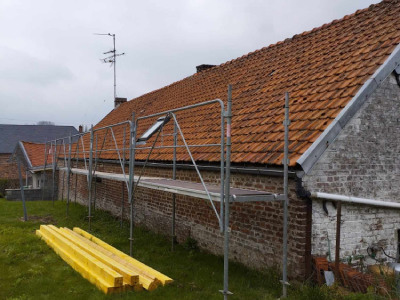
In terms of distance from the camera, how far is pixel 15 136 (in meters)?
41.4

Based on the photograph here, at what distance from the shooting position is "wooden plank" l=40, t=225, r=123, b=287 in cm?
566

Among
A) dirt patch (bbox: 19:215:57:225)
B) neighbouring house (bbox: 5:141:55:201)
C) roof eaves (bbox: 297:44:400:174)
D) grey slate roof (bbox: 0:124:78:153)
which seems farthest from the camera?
grey slate roof (bbox: 0:124:78:153)

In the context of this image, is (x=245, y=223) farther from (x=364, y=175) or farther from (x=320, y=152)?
(x=364, y=175)

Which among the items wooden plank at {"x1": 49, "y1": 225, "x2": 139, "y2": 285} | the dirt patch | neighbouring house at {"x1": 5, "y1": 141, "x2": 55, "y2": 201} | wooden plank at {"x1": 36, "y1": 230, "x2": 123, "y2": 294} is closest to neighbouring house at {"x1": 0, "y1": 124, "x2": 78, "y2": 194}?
neighbouring house at {"x1": 5, "y1": 141, "x2": 55, "y2": 201}

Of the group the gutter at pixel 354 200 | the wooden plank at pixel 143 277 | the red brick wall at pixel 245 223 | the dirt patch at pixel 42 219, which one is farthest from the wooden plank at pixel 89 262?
the dirt patch at pixel 42 219

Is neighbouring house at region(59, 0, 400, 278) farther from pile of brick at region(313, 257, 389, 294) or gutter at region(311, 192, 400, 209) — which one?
pile of brick at region(313, 257, 389, 294)

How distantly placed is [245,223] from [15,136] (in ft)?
132

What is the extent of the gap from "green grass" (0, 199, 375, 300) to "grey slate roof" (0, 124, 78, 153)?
107 feet

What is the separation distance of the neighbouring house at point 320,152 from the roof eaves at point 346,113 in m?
0.01

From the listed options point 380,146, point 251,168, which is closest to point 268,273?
point 251,168

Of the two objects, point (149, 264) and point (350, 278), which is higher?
point (350, 278)

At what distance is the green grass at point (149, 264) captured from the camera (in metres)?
5.54

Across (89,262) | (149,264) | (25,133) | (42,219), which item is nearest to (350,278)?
(149,264)

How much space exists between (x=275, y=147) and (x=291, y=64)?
3.39m
